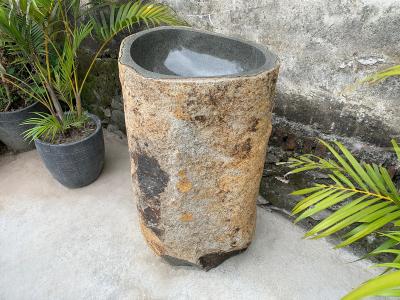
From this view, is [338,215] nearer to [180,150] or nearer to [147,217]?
[180,150]

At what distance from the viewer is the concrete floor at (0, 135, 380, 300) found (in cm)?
151

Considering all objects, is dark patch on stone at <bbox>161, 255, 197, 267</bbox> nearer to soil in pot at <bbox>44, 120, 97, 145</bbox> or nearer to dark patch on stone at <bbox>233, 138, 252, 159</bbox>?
dark patch on stone at <bbox>233, 138, 252, 159</bbox>

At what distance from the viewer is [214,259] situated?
1525 mm

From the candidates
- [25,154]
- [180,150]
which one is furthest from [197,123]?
[25,154]

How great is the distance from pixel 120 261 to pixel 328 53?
1337 mm

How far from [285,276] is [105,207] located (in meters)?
1.03

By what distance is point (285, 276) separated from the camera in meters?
1.56

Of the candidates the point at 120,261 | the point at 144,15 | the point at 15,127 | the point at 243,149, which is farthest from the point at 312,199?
the point at 15,127

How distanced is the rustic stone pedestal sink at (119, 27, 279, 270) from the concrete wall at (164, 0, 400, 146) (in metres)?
0.27

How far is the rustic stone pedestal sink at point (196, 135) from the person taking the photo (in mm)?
1082

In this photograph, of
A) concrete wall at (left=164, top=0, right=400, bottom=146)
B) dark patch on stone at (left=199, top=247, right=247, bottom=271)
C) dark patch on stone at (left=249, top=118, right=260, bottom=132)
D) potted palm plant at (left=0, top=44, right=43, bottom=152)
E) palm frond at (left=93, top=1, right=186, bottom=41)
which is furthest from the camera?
potted palm plant at (left=0, top=44, right=43, bottom=152)

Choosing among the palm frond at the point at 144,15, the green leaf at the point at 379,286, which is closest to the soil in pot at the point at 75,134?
the palm frond at the point at 144,15

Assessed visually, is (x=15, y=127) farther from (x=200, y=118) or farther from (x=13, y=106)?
(x=200, y=118)

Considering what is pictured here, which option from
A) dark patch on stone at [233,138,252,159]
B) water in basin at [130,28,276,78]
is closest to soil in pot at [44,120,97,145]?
water in basin at [130,28,276,78]
